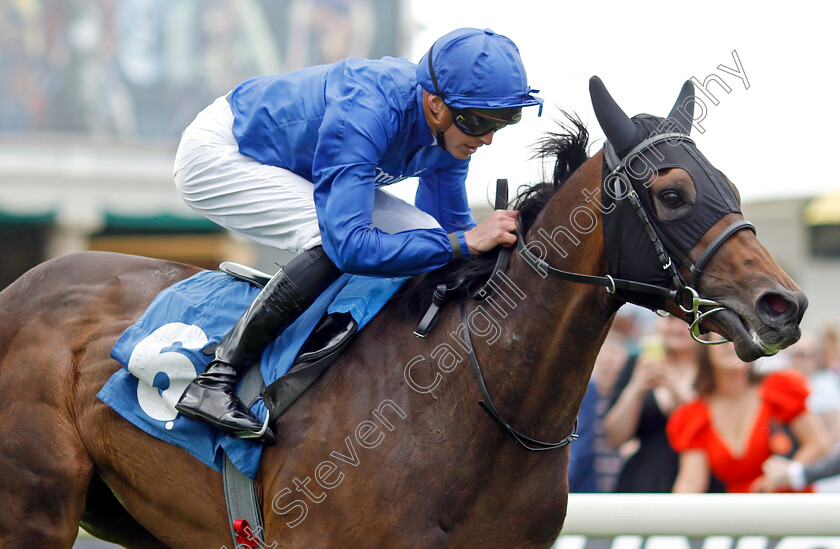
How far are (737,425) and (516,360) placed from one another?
247 cm

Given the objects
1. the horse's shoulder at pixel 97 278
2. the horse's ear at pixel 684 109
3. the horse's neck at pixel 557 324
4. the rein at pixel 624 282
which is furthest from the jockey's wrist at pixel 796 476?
the horse's shoulder at pixel 97 278

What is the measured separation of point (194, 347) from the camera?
10.00ft

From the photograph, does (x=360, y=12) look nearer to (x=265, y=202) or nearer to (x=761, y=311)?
(x=265, y=202)

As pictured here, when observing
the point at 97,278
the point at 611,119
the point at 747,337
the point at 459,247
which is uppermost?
the point at 611,119

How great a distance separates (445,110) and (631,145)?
0.59 m

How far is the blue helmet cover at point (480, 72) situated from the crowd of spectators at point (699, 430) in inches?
96.2

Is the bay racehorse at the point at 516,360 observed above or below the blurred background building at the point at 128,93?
above

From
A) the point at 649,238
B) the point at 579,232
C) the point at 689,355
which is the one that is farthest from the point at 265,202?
the point at 689,355

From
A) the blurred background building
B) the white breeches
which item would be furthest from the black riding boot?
the blurred background building

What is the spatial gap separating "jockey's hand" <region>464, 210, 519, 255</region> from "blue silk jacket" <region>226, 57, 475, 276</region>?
0.11ft

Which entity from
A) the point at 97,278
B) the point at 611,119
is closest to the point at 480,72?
the point at 611,119

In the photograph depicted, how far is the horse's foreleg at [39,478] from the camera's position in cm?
318

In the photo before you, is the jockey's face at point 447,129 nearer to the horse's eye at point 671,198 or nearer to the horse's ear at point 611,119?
the horse's ear at point 611,119

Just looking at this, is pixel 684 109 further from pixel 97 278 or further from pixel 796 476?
pixel 796 476
